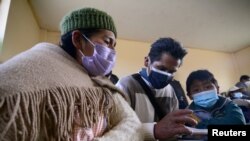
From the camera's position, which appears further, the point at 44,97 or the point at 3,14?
the point at 3,14

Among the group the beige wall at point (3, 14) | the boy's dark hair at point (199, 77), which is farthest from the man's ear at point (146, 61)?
the beige wall at point (3, 14)

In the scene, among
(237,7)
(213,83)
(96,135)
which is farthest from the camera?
(237,7)

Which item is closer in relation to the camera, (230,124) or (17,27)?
(230,124)

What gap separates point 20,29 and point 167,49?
2.11ft

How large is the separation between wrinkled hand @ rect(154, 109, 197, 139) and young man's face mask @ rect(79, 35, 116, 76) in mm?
223

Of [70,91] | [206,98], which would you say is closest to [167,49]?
[206,98]

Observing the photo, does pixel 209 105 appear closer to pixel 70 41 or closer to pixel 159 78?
pixel 159 78

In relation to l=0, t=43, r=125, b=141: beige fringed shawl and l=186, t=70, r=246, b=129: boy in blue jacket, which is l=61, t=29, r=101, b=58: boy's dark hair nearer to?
l=0, t=43, r=125, b=141: beige fringed shawl

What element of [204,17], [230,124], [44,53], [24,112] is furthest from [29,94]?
[204,17]

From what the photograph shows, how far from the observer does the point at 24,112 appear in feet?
1.10

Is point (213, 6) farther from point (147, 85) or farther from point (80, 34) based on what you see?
point (80, 34)

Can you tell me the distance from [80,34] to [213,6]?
1.94 ft

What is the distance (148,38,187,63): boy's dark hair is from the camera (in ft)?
2.47

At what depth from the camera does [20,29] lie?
874 mm
